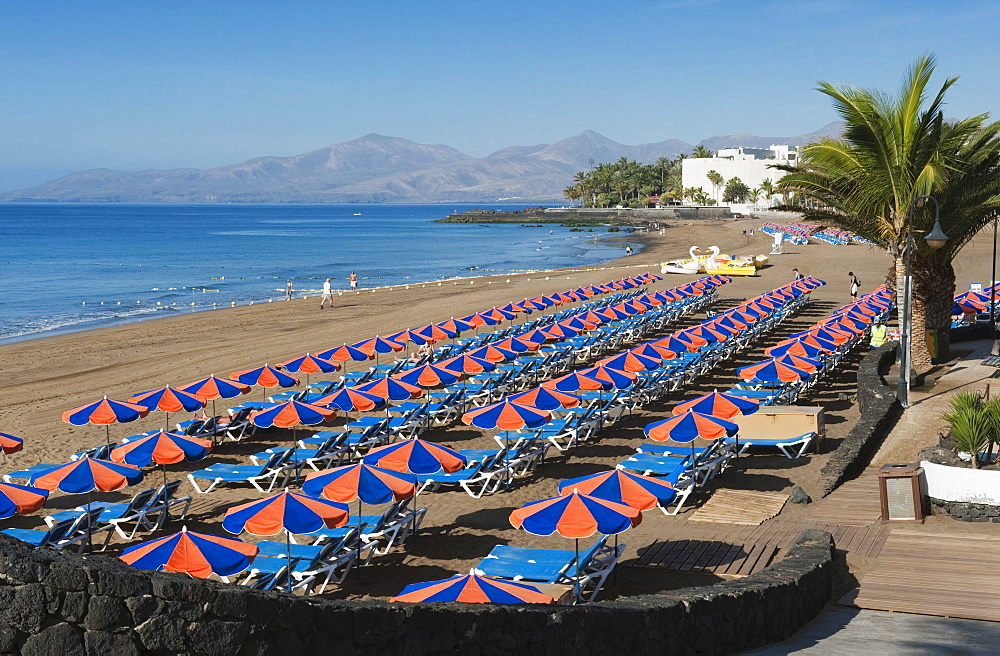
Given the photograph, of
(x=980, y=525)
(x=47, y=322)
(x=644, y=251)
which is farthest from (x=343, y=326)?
(x=644, y=251)

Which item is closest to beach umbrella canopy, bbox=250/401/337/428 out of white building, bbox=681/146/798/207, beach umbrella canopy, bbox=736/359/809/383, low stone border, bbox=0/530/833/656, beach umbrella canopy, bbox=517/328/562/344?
beach umbrella canopy, bbox=517/328/562/344

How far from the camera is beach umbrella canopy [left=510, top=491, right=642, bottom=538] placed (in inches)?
353

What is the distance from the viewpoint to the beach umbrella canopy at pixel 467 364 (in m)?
18.3

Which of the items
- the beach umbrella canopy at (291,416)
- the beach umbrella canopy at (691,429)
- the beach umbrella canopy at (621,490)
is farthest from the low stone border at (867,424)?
the beach umbrella canopy at (291,416)

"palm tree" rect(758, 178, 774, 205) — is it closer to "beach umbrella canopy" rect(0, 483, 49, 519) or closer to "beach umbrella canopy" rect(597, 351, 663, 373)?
"beach umbrella canopy" rect(597, 351, 663, 373)

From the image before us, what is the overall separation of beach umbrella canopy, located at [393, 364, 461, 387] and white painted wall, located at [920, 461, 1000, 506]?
29.0ft

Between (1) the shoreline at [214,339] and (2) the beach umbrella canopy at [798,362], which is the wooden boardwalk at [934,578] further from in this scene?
(1) the shoreline at [214,339]

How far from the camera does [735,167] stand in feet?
483

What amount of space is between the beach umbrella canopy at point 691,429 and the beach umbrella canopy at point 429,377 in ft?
17.9

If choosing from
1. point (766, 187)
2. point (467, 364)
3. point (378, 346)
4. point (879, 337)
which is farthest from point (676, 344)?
point (766, 187)

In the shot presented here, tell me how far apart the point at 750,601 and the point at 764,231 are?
82263 mm

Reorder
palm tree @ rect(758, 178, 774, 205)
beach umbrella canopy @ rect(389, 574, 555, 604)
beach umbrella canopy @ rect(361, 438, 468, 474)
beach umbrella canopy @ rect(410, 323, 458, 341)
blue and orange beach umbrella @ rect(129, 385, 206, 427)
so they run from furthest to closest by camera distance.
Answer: palm tree @ rect(758, 178, 774, 205), beach umbrella canopy @ rect(410, 323, 458, 341), blue and orange beach umbrella @ rect(129, 385, 206, 427), beach umbrella canopy @ rect(361, 438, 468, 474), beach umbrella canopy @ rect(389, 574, 555, 604)

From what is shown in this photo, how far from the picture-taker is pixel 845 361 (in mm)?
22109

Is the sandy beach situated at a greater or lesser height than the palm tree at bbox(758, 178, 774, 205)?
lesser
